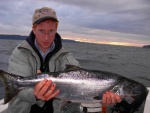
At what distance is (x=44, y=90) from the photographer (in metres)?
4.24

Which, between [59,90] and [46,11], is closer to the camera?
[59,90]

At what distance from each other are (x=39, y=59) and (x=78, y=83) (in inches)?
48.1

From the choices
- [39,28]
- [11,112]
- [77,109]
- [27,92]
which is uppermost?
[39,28]

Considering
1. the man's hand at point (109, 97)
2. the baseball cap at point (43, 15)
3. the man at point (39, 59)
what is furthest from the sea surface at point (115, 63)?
the baseball cap at point (43, 15)

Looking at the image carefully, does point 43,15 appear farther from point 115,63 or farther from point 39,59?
point 115,63

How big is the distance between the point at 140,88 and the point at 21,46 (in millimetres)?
2787

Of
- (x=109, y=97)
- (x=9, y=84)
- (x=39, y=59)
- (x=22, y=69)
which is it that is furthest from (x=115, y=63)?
(x=9, y=84)

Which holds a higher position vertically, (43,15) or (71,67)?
(43,15)

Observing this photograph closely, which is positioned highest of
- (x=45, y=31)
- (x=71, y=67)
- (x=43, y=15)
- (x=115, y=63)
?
(x=43, y=15)

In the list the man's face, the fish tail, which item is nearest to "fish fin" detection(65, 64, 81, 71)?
the man's face

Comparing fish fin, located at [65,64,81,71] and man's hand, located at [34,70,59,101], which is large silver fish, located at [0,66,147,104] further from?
man's hand, located at [34,70,59,101]

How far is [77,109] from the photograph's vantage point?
27.8 ft

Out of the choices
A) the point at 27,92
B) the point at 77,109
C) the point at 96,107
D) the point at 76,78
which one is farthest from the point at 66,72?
the point at 77,109

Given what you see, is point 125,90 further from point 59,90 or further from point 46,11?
point 46,11
